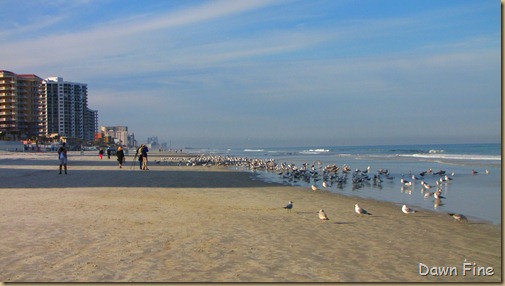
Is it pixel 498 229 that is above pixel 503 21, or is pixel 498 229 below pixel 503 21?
below

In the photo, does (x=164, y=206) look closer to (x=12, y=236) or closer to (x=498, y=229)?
(x=12, y=236)

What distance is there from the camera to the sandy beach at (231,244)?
6.11 metres

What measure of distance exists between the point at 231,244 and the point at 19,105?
408ft

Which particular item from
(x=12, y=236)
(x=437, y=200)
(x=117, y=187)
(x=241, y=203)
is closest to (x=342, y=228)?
(x=241, y=203)

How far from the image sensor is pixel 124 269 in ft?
20.1

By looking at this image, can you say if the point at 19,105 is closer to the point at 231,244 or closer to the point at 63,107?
the point at 63,107

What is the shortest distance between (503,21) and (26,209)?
10649mm

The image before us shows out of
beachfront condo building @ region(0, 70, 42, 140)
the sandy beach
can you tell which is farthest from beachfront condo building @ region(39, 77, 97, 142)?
the sandy beach

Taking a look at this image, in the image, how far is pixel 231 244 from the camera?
7.80 m

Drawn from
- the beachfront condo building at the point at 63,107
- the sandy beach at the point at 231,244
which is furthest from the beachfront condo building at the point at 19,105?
the sandy beach at the point at 231,244

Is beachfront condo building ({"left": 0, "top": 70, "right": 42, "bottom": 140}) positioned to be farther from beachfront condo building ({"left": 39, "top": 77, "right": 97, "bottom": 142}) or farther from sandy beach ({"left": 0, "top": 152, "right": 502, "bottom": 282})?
sandy beach ({"left": 0, "top": 152, "right": 502, "bottom": 282})

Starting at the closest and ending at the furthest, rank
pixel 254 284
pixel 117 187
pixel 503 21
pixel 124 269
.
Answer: pixel 254 284
pixel 124 269
pixel 503 21
pixel 117 187

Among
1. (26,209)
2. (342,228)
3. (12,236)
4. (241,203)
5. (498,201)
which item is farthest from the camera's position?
(498,201)

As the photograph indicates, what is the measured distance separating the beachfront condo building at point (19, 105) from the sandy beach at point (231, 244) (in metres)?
112
